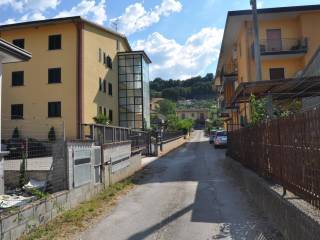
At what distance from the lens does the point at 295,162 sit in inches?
269

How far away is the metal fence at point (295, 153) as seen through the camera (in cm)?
570

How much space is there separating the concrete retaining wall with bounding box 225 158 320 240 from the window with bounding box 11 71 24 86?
3041cm

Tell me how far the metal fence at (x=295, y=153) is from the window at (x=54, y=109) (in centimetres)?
2736

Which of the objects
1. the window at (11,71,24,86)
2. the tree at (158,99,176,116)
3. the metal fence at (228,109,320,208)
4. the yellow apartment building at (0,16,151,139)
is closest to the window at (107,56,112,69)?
the yellow apartment building at (0,16,151,139)

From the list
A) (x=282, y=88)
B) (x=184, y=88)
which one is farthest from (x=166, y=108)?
(x=282, y=88)

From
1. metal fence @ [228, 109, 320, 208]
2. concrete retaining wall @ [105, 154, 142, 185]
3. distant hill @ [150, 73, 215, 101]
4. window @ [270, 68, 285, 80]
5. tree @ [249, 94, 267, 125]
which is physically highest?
distant hill @ [150, 73, 215, 101]

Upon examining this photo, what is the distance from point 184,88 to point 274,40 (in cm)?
15588

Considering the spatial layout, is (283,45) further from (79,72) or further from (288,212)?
(288,212)

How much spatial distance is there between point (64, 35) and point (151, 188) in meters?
25.5

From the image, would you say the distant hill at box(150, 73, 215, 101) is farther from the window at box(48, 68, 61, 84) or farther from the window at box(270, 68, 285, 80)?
the window at box(270, 68, 285, 80)

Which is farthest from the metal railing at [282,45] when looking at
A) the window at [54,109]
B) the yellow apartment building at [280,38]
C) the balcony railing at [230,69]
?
the window at [54,109]

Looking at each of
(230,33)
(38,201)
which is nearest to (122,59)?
(230,33)

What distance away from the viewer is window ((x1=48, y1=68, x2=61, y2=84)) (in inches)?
1406

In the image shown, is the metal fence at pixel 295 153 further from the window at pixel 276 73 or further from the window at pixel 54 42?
the window at pixel 54 42
